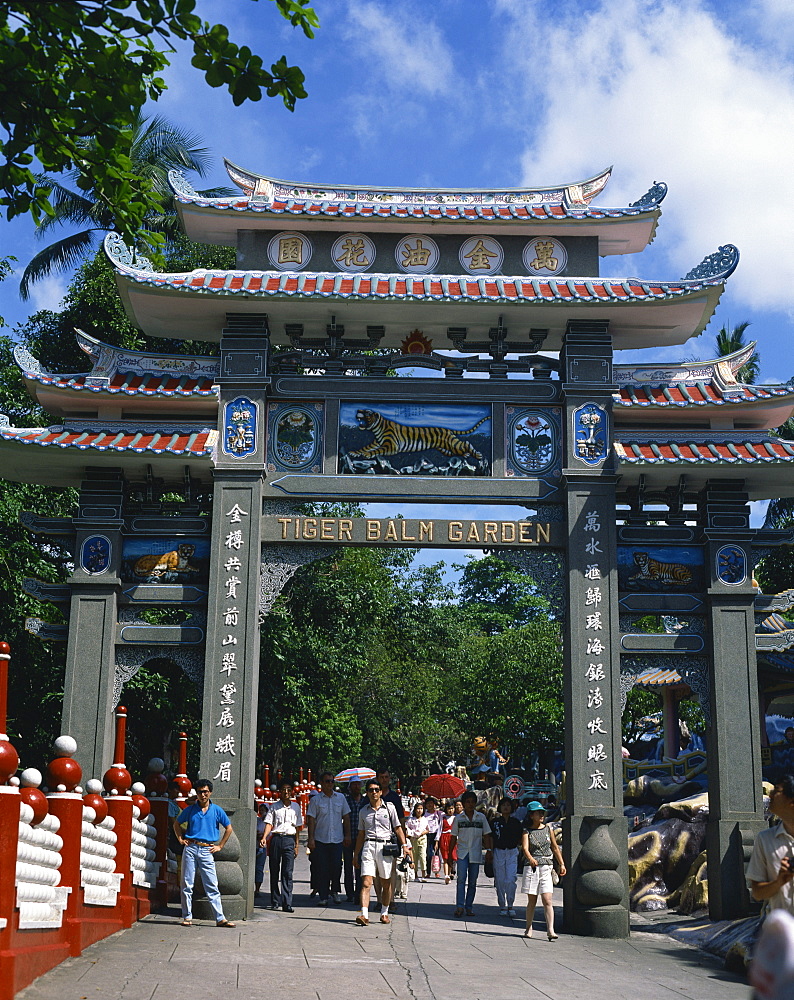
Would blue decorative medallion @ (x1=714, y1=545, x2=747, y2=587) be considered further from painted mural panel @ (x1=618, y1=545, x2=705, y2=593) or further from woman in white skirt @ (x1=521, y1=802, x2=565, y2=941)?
woman in white skirt @ (x1=521, y1=802, x2=565, y2=941)

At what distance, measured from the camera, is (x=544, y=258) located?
14.2 metres

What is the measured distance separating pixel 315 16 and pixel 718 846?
31.4 ft

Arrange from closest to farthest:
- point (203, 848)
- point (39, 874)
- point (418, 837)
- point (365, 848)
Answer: point (39, 874) → point (203, 848) → point (365, 848) → point (418, 837)

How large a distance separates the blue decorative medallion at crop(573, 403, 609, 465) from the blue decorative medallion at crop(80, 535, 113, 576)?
554 cm

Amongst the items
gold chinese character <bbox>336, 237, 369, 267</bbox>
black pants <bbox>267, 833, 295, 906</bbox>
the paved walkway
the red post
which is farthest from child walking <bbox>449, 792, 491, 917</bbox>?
gold chinese character <bbox>336, 237, 369, 267</bbox>

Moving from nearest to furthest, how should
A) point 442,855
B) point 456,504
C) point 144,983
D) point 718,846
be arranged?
1. point 144,983
2. point 718,846
3. point 456,504
4. point 442,855

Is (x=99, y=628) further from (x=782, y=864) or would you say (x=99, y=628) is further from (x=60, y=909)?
(x=782, y=864)

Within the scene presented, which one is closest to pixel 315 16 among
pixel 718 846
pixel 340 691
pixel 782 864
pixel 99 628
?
pixel 782 864

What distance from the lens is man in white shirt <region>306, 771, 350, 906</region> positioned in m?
13.4

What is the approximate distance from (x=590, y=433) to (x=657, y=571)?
70.5 inches

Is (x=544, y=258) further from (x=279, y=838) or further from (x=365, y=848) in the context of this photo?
(x=279, y=838)

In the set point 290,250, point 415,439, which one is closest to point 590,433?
point 415,439

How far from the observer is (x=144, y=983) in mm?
7598

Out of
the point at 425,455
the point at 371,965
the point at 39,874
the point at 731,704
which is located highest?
the point at 425,455
